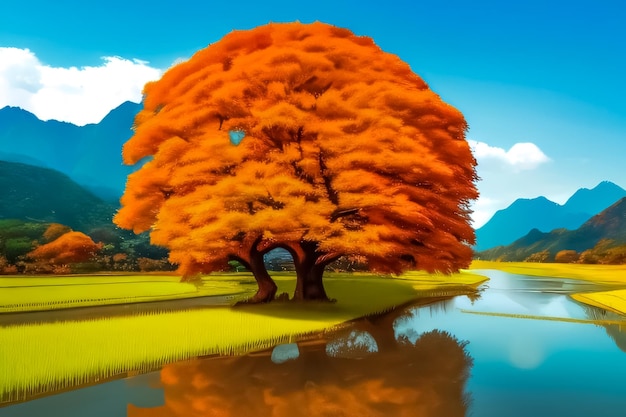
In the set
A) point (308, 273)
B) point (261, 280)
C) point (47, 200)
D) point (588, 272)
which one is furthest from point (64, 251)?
point (47, 200)

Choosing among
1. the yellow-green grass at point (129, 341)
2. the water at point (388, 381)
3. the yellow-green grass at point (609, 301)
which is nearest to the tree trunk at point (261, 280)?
the yellow-green grass at point (129, 341)

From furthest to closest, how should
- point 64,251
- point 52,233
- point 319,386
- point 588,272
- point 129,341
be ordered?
point 588,272, point 52,233, point 64,251, point 129,341, point 319,386

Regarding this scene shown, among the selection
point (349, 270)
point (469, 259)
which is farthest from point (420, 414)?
point (349, 270)

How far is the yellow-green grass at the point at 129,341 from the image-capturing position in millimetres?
11227

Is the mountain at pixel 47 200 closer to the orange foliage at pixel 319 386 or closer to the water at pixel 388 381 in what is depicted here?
the water at pixel 388 381

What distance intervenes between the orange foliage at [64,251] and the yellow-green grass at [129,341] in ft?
158

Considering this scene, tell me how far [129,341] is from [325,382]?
7010 mm

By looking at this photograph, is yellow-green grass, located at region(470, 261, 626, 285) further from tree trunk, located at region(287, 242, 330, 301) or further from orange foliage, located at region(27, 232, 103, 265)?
orange foliage, located at region(27, 232, 103, 265)

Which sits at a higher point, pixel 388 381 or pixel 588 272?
pixel 588 272

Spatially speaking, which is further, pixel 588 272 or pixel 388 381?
pixel 588 272

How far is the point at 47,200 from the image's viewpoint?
16575cm

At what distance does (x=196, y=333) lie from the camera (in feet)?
53.9

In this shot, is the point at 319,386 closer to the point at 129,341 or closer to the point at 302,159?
the point at 129,341

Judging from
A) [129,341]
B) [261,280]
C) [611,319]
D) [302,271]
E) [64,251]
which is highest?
[64,251]
